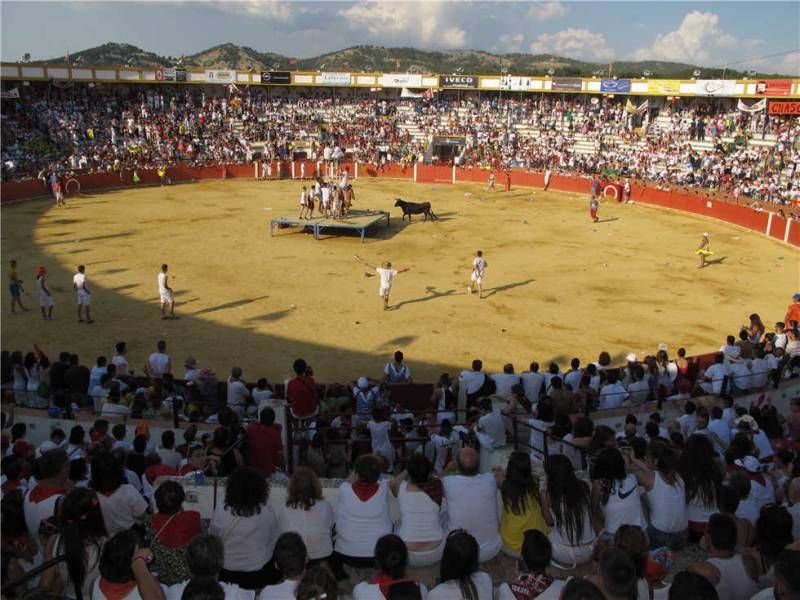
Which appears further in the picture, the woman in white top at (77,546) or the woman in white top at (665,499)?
the woman in white top at (665,499)

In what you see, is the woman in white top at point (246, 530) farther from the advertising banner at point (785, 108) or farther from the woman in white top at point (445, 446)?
the advertising banner at point (785, 108)

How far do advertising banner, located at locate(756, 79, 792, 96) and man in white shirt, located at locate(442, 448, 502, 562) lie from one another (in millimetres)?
44171

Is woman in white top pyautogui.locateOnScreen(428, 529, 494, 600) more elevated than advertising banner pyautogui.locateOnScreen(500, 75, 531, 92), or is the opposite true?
advertising banner pyautogui.locateOnScreen(500, 75, 531, 92)

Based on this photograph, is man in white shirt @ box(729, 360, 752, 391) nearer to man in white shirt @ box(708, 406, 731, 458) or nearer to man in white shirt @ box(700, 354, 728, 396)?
man in white shirt @ box(700, 354, 728, 396)

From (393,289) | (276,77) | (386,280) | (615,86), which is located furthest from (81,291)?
(615,86)

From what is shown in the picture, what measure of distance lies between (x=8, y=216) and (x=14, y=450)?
87.5ft

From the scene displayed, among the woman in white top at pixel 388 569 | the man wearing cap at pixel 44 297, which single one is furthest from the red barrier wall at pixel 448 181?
the woman in white top at pixel 388 569

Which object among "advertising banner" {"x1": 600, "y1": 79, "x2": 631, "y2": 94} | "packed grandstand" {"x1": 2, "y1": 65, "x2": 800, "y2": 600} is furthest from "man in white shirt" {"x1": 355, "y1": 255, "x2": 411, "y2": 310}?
"advertising banner" {"x1": 600, "y1": 79, "x2": 631, "y2": 94}

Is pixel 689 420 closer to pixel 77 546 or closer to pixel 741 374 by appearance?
pixel 741 374

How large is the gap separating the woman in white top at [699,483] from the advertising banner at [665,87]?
4694cm

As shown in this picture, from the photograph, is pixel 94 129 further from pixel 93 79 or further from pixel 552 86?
pixel 552 86

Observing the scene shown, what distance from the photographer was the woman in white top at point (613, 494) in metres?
5.88

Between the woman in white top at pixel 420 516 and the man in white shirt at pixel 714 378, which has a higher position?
the woman in white top at pixel 420 516

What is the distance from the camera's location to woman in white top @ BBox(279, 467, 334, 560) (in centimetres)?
541
